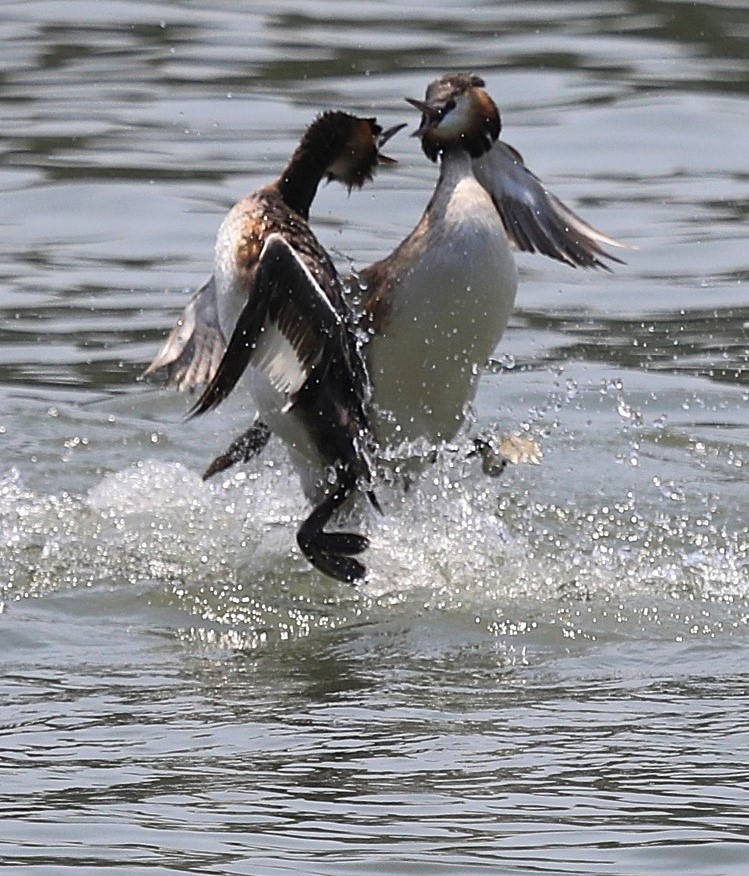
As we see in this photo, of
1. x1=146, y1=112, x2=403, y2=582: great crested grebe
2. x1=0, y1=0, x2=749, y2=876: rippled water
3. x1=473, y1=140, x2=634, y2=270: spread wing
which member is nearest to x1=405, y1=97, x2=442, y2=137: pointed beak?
x1=146, y1=112, x2=403, y2=582: great crested grebe

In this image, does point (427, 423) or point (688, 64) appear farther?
point (688, 64)

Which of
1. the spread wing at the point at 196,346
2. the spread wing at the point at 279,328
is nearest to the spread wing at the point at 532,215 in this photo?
the spread wing at the point at 196,346

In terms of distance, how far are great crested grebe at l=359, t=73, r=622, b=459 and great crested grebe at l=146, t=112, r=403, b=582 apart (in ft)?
0.47

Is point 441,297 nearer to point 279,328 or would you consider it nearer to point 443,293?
point 443,293

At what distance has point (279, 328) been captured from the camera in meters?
6.64

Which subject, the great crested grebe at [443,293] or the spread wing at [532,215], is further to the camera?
the spread wing at [532,215]

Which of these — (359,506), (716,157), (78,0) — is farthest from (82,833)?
(78,0)

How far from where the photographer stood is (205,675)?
609 centimetres

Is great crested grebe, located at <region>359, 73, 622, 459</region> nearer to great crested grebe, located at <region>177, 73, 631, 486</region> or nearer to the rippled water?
great crested grebe, located at <region>177, 73, 631, 486</region>

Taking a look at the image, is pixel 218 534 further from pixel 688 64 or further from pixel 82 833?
pixel 688 64

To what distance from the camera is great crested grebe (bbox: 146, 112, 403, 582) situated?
6598mm

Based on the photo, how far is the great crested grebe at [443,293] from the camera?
23.7 feet

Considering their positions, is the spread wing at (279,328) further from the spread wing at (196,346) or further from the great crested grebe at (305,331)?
the spread wing at (196,346)

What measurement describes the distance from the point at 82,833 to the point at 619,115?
409 inches
